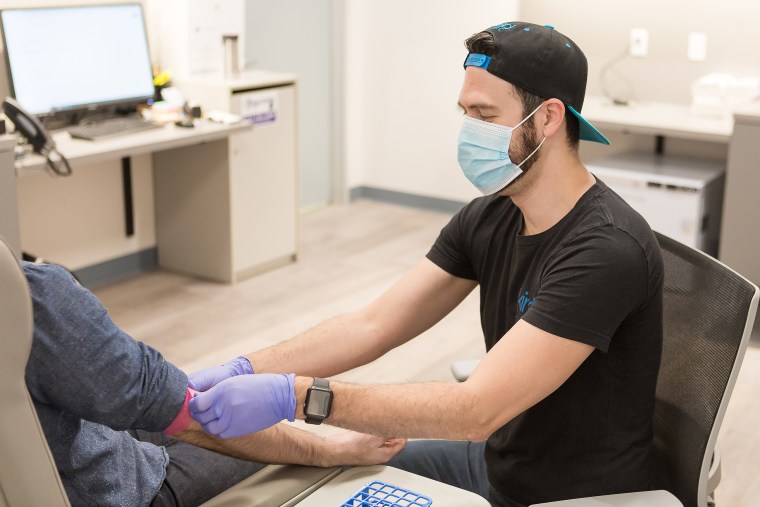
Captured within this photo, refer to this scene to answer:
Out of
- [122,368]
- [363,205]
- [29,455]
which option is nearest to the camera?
[29,455]

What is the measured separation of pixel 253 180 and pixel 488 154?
2.60 metres

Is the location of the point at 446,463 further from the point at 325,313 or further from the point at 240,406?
the point at 325,313

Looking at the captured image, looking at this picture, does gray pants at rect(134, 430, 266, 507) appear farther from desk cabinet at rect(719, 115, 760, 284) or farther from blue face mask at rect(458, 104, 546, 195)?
desk cabinet at rect(719, 115, 760, 284)

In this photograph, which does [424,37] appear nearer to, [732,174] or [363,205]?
[363,205]

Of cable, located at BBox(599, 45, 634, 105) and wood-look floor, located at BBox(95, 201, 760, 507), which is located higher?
cable, located at BBox(599, 45, 634, 105)

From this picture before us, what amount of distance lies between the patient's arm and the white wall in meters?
3.84

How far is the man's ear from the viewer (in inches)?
63.0

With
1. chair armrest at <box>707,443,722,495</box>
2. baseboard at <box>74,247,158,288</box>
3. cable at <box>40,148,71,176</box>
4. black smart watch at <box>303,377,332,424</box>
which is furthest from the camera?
baseboard at <box>74,247,158,288</box>

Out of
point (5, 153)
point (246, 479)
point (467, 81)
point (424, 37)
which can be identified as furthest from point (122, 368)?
point (424, 37)

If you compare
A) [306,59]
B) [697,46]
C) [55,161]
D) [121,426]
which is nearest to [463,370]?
[121,426]

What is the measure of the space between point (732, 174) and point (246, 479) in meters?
2.84

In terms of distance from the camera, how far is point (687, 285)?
162cm

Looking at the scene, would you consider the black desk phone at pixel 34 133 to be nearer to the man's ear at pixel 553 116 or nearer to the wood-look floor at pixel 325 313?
the wood-look floor at pixel 325 313

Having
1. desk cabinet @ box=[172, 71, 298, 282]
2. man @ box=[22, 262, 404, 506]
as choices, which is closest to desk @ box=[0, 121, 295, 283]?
desk cabinet @ box=[172, 71, 298, 282]
